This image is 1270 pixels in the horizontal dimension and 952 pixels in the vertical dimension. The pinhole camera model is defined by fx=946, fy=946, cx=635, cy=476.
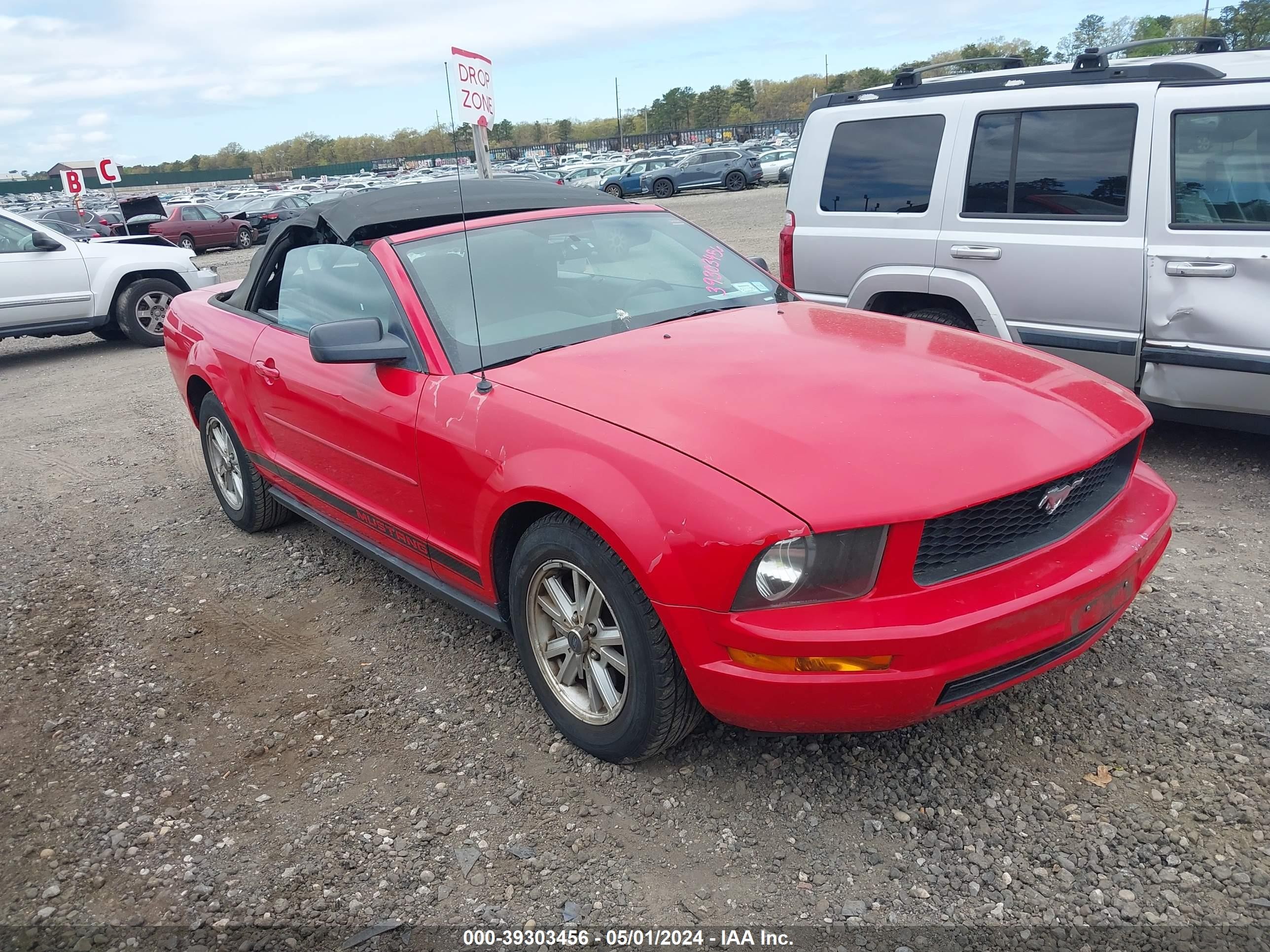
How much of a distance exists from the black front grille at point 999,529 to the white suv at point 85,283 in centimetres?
998

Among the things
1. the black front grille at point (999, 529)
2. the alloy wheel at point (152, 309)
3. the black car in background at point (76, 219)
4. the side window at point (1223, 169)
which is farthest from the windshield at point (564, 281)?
the black car in background at point (76, 219)

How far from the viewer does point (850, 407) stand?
2625 mm

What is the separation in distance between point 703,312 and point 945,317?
234cm

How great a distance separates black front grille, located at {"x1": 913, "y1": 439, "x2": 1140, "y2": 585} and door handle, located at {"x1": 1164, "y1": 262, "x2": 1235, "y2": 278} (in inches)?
92.3

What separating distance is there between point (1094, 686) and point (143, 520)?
4928mm

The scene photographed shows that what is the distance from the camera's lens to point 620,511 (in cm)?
245

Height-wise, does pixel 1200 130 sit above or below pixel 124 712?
above

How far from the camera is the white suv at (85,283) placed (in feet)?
33.7

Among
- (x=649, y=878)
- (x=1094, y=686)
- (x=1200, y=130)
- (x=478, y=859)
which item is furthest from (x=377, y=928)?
(x=1200, y=130)

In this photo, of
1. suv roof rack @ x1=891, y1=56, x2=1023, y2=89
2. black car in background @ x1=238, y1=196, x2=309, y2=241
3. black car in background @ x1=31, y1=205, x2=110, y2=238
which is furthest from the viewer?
black car in background @ x1=238, y1=196, x2=309, y2=241

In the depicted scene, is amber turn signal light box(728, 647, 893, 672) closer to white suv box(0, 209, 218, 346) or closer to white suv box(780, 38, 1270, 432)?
white suv box(780, 38, 1270, 432)

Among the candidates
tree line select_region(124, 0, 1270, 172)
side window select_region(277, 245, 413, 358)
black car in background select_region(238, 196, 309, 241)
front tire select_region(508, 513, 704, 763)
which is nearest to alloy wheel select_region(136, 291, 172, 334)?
side window select_region(277, 245, 413, 358)

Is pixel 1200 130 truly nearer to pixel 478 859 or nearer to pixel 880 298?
pixel 880 298

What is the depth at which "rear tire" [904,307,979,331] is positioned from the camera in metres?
5.38
